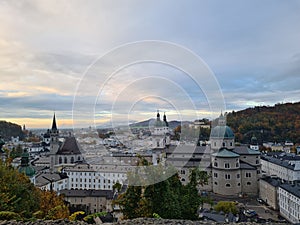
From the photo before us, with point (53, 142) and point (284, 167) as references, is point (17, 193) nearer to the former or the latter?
point (284, 167)

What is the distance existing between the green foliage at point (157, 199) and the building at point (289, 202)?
17.2m

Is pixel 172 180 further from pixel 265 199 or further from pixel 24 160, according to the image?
pixel 265 199

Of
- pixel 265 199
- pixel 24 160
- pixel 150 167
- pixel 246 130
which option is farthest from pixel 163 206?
pixel 246 130

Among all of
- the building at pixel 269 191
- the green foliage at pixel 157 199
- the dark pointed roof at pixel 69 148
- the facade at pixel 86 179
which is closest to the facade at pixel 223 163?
the building at pixel 269 191

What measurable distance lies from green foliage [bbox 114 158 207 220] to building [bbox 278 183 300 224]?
17.2 m

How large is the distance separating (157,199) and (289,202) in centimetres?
2095

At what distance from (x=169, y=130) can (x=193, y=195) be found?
25.2 metres

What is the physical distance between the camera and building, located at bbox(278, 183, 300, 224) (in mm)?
26203

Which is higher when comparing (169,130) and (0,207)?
(169,130)

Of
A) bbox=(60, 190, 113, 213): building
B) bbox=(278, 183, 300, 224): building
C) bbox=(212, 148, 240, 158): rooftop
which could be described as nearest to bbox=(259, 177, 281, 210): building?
bbox=(278, 183, 300, 224): building

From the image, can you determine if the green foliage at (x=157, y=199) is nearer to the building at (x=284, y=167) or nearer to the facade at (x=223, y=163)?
the facade at (x=223, y=163)

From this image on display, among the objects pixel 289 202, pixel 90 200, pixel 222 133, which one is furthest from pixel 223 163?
pixel 90 200

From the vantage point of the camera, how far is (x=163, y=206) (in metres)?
12.2

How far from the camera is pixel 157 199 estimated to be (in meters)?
12.3
